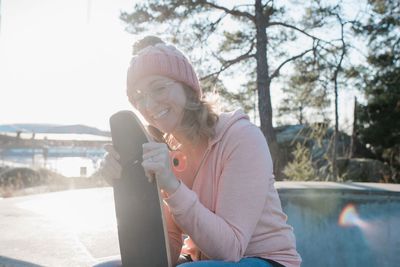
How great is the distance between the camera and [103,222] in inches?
152

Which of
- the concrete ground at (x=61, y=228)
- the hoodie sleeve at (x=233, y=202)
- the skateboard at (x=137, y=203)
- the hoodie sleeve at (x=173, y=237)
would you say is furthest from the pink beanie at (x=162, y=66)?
the concrete ground at (x=61, y=228)

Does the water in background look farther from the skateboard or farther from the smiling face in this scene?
the smiling face

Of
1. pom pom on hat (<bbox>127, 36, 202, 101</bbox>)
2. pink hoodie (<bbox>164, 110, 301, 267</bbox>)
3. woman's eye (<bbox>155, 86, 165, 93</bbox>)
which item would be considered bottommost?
pink hoodie (<bbox>164, 110, 301, 267</bbox>)

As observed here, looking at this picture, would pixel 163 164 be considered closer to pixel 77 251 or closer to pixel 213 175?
pixel 213 175

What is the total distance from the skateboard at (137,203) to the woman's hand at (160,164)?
0.10 m

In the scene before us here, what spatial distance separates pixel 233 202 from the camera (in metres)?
1.39

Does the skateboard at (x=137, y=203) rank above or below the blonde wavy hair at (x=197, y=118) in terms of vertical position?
below

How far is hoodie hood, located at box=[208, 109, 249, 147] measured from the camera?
1.51m

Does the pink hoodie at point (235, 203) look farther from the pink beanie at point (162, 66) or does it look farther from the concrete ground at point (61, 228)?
the concrete ground at point (61, 228)

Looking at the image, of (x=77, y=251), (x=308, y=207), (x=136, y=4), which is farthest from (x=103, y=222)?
(x=136, y=4)

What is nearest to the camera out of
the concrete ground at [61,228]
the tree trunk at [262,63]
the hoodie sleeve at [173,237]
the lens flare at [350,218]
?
the hoodie sleeve at [173,237]

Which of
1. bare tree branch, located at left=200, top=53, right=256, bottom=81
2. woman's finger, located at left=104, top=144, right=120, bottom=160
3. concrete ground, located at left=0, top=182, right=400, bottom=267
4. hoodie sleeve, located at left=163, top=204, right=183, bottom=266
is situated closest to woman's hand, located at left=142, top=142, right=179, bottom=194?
woman's finger, located at left=104, top=144, right=120, bottom=160

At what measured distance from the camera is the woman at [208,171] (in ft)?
4.37

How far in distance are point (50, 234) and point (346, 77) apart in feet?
32.2
